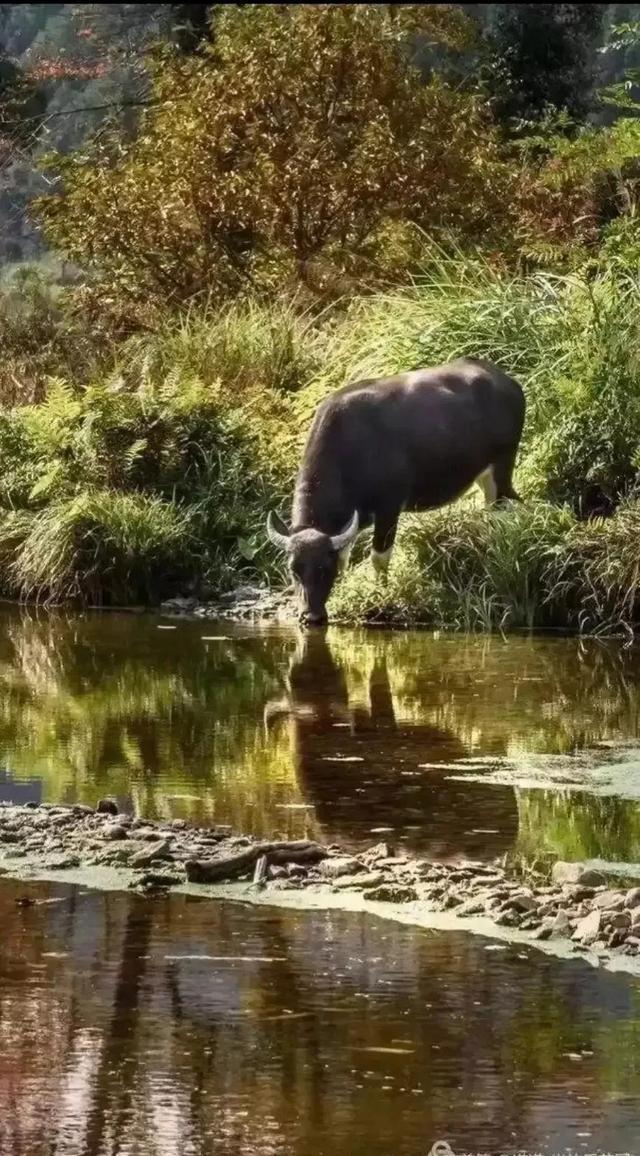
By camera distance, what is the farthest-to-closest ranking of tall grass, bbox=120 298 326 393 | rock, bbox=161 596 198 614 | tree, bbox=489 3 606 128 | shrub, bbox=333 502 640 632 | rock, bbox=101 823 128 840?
1. tree, bbox=489 3 606 128
2. tall grass, bbox=120 298 326 393
3. rock, bbox=161 596 198 614
4. shrub, bbox=333 502 640 632
5. rock, bbox=101 823 128 840

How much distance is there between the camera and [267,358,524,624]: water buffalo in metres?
15.5

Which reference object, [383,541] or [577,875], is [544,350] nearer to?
[383,541]

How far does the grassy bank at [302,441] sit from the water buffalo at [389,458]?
10.2 inches

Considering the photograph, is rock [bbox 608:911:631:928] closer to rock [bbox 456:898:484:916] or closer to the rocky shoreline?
the rocky shoreline

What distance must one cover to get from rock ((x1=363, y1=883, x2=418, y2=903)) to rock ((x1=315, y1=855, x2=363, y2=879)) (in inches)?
9.7

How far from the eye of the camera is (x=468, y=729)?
11352 millimetres

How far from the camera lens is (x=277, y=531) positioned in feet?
52.4

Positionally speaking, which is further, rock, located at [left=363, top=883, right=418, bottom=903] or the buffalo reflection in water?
the buffalo reflection in water

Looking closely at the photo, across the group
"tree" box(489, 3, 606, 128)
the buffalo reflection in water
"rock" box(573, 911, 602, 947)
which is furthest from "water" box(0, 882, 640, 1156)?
"tree" box(489, 3, 606, 128)

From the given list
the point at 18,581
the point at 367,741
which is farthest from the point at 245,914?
the point at 18,581

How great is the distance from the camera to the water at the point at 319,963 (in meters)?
5.30

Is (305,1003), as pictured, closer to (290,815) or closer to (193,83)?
(290,815)

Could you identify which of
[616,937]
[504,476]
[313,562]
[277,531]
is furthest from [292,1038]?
[504,476]

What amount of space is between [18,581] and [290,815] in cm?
903
